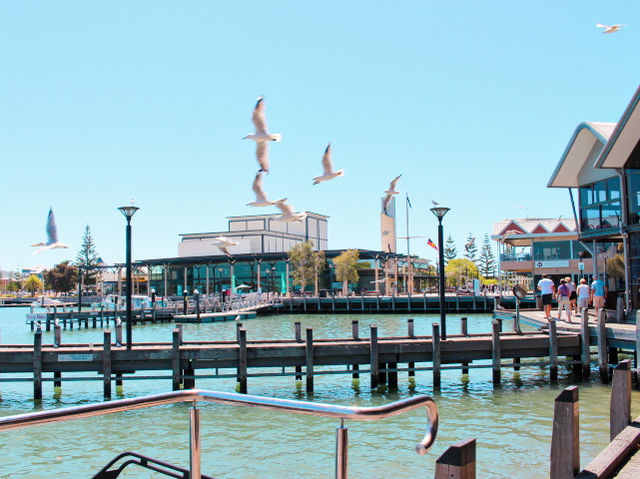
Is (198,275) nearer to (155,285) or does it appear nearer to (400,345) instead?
(155,285)

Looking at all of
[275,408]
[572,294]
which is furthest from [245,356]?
[275,408]

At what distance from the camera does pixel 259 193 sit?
20.1 meters

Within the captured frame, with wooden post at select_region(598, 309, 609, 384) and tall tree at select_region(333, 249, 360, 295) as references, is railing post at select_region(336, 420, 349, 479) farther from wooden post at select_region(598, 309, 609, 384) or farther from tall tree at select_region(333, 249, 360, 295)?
tall tree at select_region(333, 249, 360, 295)

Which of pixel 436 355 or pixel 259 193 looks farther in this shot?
pixel 436 355

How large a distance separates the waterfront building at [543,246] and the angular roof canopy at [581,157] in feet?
121

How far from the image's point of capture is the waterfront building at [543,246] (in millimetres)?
68188

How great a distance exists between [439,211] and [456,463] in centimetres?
1737

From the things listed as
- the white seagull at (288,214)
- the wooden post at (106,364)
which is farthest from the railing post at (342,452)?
the white seagull at (288,214)

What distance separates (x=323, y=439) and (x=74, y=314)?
178 ft

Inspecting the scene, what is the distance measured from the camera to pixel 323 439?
1491 cm

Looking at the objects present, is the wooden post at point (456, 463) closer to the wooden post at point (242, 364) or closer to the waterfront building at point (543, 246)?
the wooden post at point (242, 364)

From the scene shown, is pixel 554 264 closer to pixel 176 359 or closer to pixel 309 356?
pixel 309 356

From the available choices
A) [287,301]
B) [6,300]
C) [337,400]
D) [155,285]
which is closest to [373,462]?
[337,400]

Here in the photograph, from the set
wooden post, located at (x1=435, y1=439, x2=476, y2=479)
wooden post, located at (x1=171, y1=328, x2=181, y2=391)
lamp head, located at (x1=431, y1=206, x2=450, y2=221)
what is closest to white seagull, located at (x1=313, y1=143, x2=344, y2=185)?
lamp head, located at (x1=431, y1=206, x2=450, y2=221)
